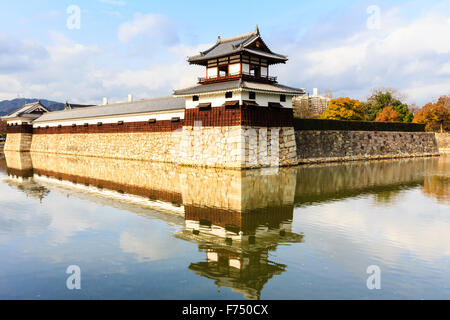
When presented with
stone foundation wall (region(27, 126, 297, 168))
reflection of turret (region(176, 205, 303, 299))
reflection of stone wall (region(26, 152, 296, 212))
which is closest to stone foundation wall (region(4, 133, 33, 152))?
stone foundation wall (region(27, 126, 297, 168))

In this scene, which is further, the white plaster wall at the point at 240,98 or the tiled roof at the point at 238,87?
the white plaster wall at the point at 240,98

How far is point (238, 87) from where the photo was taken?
2317 cm

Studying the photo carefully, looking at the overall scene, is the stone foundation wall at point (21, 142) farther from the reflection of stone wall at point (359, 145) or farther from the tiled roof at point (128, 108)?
the reflection of stone wall at point (359, 145)

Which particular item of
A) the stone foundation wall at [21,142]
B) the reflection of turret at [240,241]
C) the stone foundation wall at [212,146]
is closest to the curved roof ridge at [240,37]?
the stone foundation wall at [212,146]

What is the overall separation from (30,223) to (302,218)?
8677 millimetres

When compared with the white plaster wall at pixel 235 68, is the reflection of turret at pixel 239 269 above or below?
below

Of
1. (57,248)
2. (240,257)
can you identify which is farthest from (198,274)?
(57,248)

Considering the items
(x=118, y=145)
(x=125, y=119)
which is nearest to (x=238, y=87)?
(x=125, y=119)

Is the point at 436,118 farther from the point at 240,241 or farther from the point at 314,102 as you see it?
the point at 240,241

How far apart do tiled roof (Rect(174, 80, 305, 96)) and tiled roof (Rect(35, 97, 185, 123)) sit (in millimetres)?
3377

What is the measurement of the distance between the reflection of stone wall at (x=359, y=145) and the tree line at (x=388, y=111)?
5.94 meters

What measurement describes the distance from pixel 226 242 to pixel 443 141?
5232 cm

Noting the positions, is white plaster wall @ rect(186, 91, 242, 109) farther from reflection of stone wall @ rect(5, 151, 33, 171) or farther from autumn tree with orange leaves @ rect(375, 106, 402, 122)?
autumn tree with orange leaves @ rect(375, 106, 402, 122)

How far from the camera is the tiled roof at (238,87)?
78.1ft
